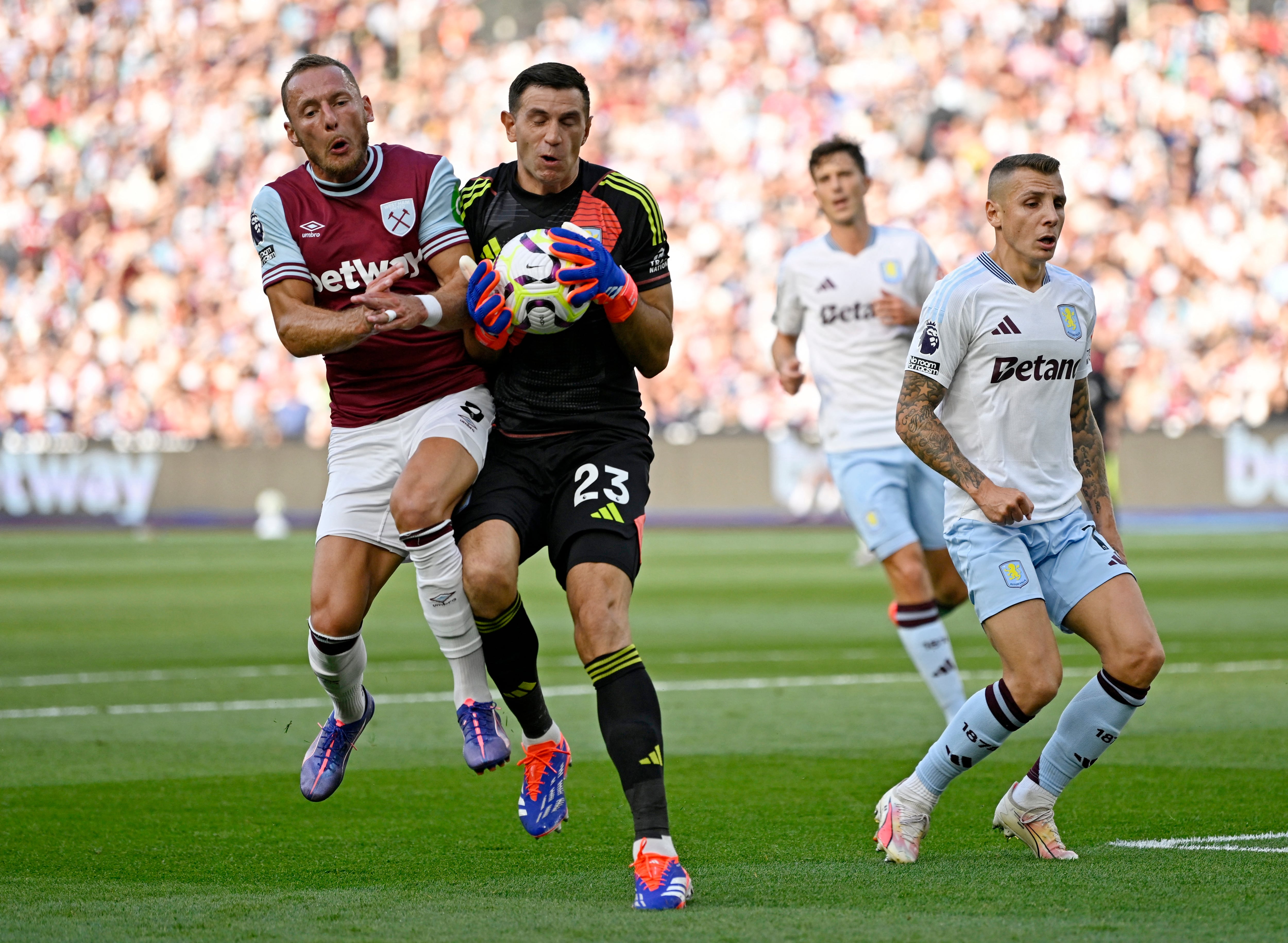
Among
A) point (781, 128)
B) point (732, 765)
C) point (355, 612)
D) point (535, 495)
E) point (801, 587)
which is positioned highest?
point (781, 128)

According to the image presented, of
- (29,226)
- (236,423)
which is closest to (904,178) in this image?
(236,423)

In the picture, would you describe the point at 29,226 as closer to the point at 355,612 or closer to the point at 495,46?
the point at 495,46

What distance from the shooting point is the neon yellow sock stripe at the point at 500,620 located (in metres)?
5.88

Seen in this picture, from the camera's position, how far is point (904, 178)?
27.2m

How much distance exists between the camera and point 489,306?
5.44 meters

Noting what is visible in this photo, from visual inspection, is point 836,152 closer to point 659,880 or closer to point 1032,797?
point 1032,797

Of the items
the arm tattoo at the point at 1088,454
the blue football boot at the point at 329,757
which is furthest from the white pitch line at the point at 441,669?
the arm tattoo at the point at 1088,454

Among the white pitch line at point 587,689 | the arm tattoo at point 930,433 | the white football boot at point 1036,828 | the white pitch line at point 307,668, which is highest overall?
the arm tattoo at point 930,433

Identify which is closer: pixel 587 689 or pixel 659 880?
pixel 659 880

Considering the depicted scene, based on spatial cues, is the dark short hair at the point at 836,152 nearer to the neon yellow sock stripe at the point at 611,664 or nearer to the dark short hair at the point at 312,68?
the dark short hair at the point at 312,68

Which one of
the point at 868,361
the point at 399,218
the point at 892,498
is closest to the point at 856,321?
the point at 868,361

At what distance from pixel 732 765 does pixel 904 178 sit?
2067cm

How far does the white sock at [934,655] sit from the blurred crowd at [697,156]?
15.6 metres

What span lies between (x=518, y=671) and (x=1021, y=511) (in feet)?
5.94
